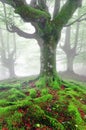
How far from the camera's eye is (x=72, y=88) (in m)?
10.9

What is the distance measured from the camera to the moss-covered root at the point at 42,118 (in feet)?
21.5

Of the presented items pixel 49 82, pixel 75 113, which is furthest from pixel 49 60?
pixel 75 113

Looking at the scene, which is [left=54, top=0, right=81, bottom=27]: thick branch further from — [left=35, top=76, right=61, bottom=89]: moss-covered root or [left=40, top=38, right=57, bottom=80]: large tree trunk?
[left=35, top=76, right=61, bottom=89]: moss-covered root

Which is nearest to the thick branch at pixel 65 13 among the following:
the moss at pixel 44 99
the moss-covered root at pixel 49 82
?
the moss-covered root at pixel 49 82

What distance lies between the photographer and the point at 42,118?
680cm

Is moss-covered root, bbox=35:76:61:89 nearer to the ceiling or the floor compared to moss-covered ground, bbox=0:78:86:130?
nearer to the ceiling

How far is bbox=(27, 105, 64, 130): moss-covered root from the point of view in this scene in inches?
259

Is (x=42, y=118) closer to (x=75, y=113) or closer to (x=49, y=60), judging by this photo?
(x=75, y=113)

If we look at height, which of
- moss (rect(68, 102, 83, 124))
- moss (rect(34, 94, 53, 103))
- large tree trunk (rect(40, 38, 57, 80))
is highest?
large tree trunk (rect(40, 38, 57, 80))

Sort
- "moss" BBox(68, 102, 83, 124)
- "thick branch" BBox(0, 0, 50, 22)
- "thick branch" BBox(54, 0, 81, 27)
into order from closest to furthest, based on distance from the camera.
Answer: "moss" BBox(68, 102, 83, 124)
"thick branch" BBox(0, 0, 50, 22)
"thick branch" BBox(54, 0, 81, 27)

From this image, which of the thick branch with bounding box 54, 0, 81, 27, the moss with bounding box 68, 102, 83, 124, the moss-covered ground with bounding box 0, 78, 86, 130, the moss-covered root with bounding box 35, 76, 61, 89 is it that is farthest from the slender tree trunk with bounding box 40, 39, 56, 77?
the moss with bounding box 68, 102, 83, 124

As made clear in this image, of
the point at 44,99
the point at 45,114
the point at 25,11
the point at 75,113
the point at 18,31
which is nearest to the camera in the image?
the point at 45,114

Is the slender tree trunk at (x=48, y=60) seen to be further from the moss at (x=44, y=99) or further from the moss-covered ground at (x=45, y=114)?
the moss at (x=44, y=99)

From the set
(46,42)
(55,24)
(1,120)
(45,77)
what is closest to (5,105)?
(1,120)
